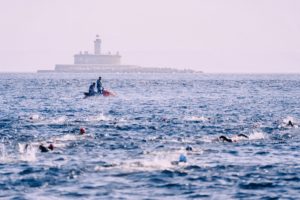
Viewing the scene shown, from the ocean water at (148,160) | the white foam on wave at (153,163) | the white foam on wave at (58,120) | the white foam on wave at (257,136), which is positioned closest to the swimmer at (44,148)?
the ocean water at (148,160)

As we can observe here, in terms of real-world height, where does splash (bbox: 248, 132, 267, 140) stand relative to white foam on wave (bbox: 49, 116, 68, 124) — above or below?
above

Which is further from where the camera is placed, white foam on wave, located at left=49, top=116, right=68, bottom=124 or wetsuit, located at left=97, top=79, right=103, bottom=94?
wetsuit, located at left=97, top=79, right=103, bottom=94

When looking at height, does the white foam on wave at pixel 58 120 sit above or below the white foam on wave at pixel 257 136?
below

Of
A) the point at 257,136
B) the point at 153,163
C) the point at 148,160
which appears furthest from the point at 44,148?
the point at 257,136

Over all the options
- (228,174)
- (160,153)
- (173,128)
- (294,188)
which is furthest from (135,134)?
(294,188)

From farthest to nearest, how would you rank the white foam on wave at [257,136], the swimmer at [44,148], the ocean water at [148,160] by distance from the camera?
1. the white foam on wave at [257,136]
2. the swimmer at [44,148]
3. the ocean water at [148,160]

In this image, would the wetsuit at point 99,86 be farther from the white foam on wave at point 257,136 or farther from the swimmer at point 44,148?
the swimmer at point 44,148

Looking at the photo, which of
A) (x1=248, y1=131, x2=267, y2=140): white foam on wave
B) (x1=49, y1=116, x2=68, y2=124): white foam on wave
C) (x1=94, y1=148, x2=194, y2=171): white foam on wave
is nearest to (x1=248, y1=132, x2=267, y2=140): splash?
(x1=248, y1=131, x2=267, y2=140): white foam on wave

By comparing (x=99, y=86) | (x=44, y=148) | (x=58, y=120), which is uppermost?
(x=99, y=86)

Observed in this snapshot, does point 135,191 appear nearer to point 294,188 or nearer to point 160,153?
point 294,188

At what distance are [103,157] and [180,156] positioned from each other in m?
3.89

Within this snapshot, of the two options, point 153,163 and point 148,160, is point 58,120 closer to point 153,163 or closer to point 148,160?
point 148,160

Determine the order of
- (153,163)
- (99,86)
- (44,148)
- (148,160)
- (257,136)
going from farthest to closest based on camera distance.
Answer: (99,86) → (257,136) → (44,148) → (148,160) → (153,163)

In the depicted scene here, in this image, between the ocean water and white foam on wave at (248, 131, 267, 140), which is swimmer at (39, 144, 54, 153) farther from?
white foam on wave at (248, 131, 267, 140)
